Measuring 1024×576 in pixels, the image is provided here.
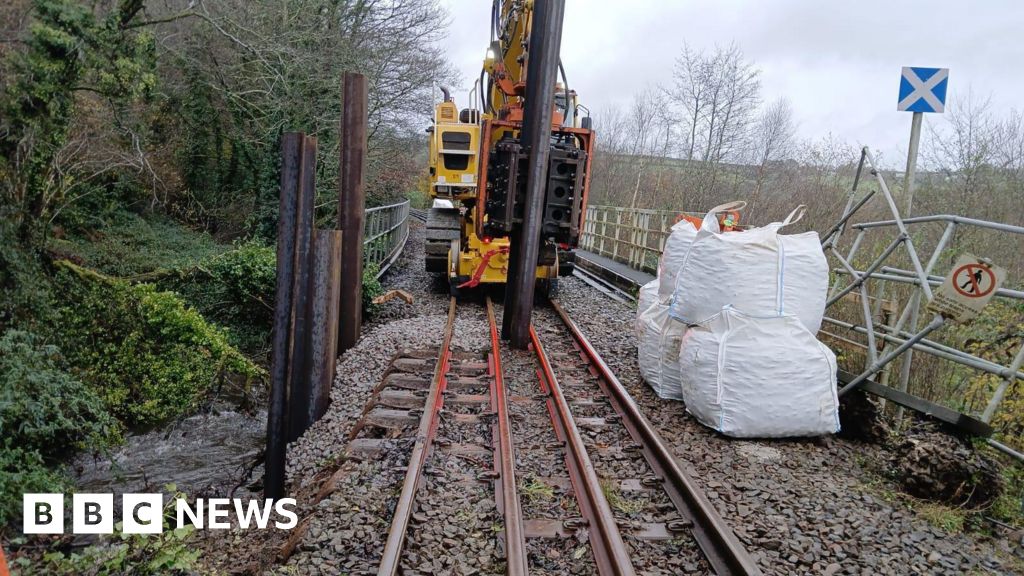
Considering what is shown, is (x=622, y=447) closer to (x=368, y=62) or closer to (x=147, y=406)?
(x=147, y=406)

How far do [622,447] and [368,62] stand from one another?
13.8 meters

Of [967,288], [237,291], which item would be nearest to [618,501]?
[967,288]

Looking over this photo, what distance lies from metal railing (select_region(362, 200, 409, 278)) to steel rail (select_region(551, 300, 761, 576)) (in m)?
6.16

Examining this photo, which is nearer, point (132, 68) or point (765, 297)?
point (765, 297)

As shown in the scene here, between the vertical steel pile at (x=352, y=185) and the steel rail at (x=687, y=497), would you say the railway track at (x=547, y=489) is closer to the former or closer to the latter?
the steel rail at (x=687, y=497)

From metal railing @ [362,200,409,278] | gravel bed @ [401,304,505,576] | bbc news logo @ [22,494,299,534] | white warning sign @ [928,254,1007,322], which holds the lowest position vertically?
bbc news logo @ [22,494,299,534]

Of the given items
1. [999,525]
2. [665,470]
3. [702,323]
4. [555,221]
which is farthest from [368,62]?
[999,525]

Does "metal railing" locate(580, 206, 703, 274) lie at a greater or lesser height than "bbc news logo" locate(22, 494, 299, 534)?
greater

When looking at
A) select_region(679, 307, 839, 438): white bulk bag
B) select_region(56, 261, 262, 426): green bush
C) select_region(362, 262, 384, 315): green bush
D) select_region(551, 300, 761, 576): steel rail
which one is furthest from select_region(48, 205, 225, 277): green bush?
select_region(679, 307, 839, 438): white bulk bag

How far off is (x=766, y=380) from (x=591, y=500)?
177cm

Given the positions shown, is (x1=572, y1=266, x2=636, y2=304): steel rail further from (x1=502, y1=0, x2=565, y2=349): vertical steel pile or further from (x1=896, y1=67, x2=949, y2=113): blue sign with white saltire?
(x1=896, y1=67, x2=949, y2=113): blue sign with white saltire

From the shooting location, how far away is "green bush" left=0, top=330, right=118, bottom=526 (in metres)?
4.70

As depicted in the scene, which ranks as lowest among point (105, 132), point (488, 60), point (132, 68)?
point (105, 132)

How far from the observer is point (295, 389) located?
505cm
